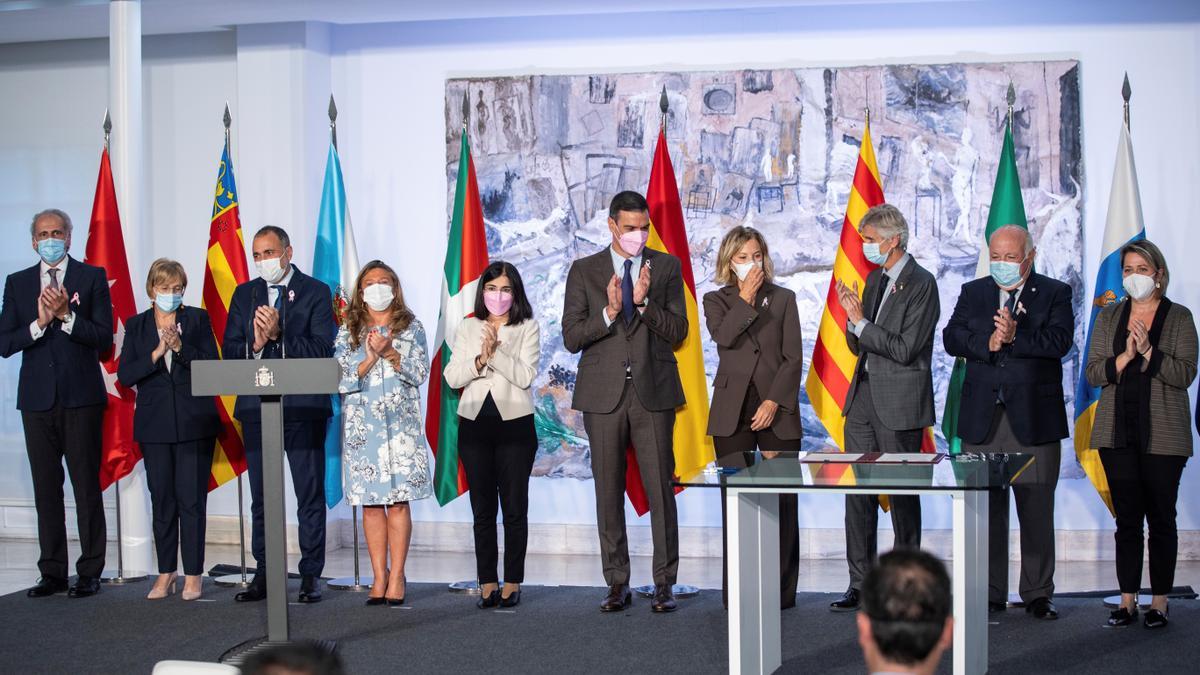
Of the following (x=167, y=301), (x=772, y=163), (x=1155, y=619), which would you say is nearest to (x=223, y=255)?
(x=167, y=301)

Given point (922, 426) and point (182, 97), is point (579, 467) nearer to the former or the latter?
point (922, 426)

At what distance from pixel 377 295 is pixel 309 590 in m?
1.35

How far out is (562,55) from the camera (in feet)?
24.6

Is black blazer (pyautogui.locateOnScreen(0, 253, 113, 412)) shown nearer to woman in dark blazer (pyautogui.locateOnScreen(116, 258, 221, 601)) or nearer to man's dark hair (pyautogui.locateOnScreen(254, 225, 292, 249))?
woman in dark blazer (pyautogui.locateOnScreen(116, 258, 221, 601))

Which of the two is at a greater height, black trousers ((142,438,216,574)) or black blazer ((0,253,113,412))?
black blazer ((0,253,113,412))

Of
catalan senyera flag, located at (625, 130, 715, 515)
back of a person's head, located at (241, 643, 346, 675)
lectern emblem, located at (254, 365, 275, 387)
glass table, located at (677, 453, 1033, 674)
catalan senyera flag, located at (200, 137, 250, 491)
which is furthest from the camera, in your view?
catalan senyera flag, located at (200, 137, 250, 491)

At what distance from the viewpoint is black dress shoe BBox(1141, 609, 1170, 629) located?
4.97 meters

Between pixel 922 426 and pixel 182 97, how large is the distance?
496cm

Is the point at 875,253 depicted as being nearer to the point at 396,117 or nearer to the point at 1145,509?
the point at 1145,509

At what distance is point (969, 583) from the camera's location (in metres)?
3.98

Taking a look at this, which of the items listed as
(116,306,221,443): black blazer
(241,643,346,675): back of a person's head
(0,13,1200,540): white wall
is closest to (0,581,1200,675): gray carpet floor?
(116,306,221,443): black blazer

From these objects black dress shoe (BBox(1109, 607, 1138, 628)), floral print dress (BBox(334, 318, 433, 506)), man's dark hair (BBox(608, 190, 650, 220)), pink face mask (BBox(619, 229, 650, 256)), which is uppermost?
man's dark hair (BBox(608, 190, 650, 220))

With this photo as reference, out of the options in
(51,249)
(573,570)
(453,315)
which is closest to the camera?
(51,249)

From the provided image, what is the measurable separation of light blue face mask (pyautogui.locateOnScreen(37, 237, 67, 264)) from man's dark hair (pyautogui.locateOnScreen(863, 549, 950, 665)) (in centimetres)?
494
